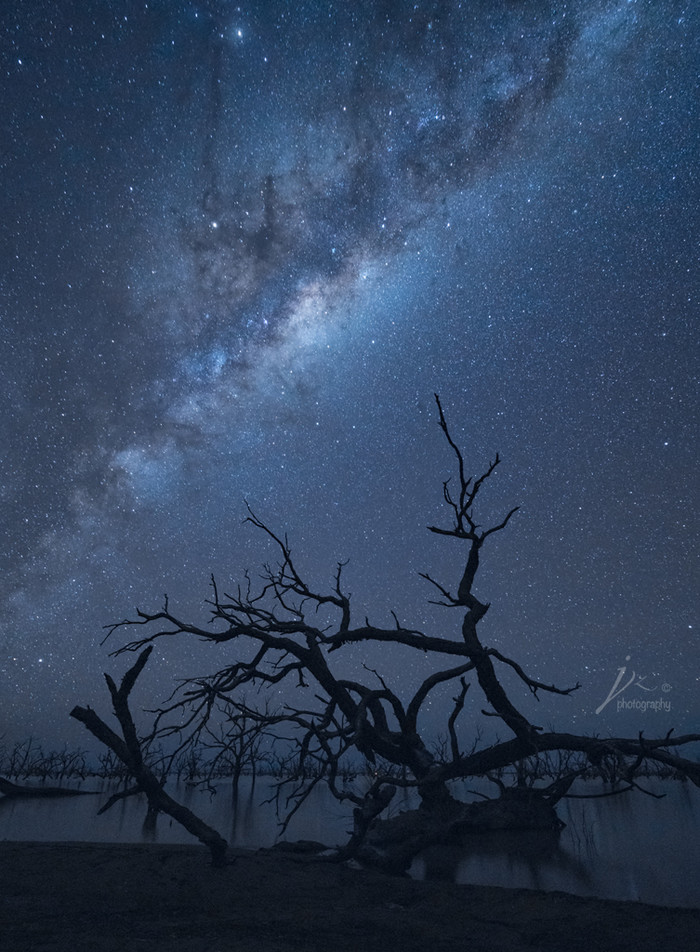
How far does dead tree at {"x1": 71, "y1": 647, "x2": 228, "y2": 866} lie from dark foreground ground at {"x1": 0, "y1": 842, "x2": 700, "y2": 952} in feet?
1.27

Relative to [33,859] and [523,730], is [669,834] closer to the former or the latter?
[523,730]

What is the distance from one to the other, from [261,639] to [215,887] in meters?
5.00

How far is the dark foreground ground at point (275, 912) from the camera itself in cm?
489

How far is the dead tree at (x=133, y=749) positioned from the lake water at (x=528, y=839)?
3391mm

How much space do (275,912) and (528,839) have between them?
25.8 feet

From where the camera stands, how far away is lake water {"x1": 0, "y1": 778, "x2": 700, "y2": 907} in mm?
7707

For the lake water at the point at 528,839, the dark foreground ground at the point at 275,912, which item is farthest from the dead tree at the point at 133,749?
the lake water at the point at 528,839

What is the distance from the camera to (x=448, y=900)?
6516 mm

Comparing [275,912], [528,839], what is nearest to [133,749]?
[275,912]

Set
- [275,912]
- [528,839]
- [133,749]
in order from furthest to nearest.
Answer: [528,839]
[133,749]
[275,912]

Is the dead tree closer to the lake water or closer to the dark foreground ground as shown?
the dark foreground ground

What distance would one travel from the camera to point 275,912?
585 centimetres

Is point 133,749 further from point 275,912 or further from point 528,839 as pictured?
point 528,839

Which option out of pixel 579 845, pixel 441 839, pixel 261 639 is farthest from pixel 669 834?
pixel 261 639
